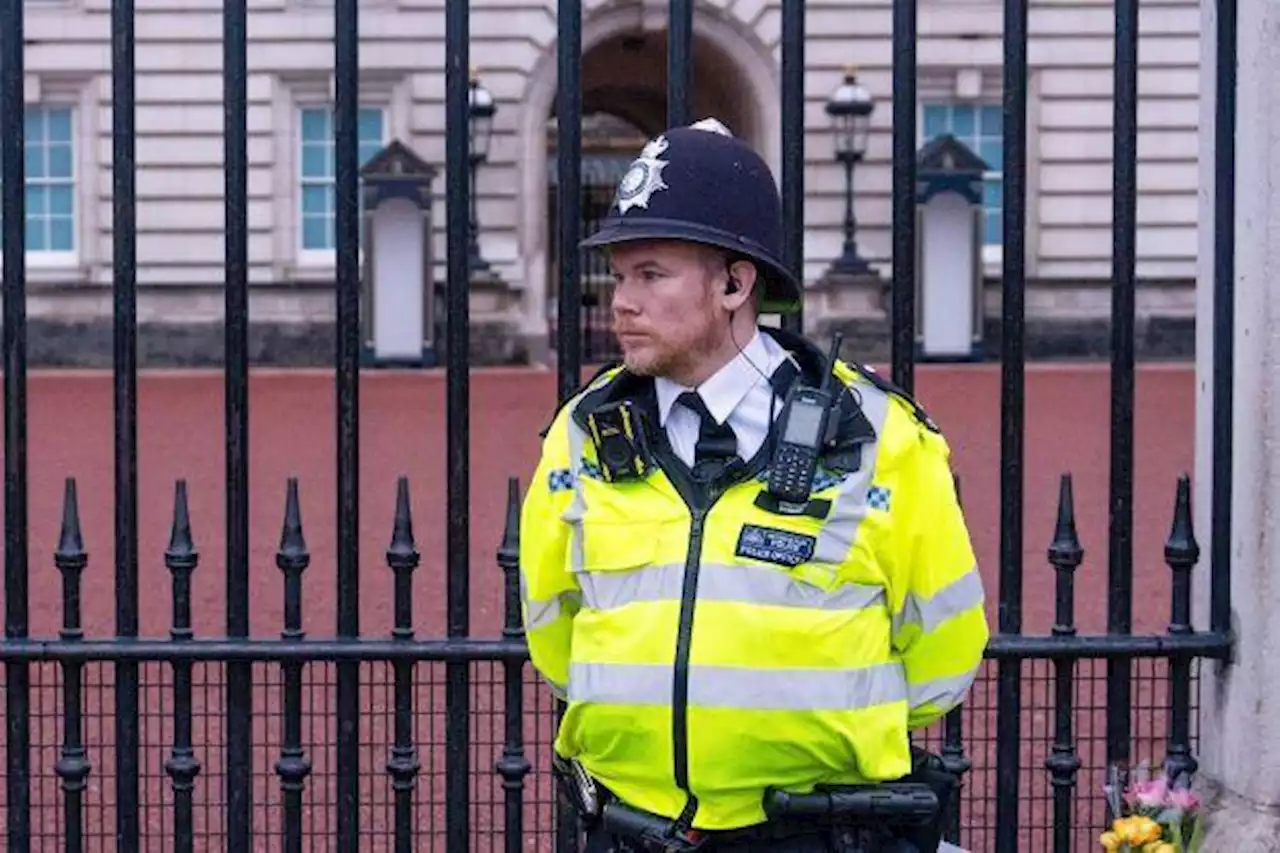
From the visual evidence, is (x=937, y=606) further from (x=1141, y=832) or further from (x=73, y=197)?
(x=73, y=197)

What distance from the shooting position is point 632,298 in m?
2.93

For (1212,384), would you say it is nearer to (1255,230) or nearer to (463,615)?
(1255,230)

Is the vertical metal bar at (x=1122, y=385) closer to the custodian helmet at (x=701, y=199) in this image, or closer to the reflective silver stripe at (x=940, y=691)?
the reflective silver stripe at (x=940, y=691)

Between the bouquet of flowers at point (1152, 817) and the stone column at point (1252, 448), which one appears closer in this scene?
the bouquet of flowers at point (1152, 817)

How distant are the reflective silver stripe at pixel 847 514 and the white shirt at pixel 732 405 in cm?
13

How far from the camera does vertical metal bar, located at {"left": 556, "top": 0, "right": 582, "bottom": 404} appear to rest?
4398 mm

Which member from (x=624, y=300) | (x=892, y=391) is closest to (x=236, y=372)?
(x=624, y=300)

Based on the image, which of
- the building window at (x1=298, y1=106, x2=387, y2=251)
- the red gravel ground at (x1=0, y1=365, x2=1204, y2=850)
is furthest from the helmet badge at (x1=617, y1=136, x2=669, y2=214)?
the building window at (x1=298, y1=106, x2=387, y2=251)

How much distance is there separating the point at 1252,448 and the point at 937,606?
169cm

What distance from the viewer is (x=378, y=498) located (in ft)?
42.6

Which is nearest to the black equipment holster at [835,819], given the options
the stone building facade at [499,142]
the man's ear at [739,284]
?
the man's ear at [739,284]

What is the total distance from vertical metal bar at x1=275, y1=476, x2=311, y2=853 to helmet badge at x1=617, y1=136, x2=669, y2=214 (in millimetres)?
1598

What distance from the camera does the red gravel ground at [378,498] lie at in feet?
21.7

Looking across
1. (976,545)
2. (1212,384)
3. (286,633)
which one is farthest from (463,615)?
(976,545)
